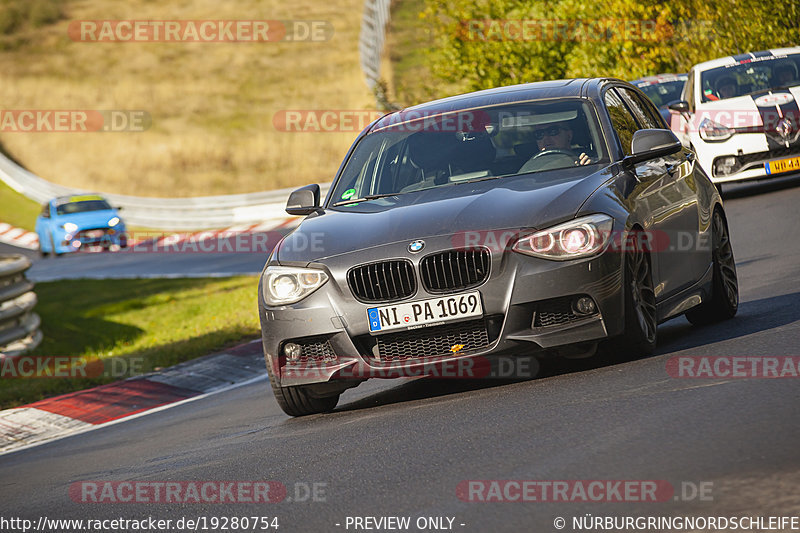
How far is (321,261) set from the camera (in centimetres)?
678

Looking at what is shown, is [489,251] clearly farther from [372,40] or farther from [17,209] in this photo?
[372,40]

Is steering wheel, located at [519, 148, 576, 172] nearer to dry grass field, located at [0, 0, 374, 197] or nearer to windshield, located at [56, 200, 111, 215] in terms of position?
windshield, located at [56, 200, 111, 215]

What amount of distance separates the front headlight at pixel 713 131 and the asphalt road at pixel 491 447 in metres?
9.66

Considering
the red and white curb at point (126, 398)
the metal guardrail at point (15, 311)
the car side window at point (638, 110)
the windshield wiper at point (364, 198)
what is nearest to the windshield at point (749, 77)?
the red and white curb at point (126, 398)

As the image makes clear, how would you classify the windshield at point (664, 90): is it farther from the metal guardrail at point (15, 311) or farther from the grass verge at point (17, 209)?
the grass verge at point (17, 209)

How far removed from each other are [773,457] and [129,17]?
81.4 meters

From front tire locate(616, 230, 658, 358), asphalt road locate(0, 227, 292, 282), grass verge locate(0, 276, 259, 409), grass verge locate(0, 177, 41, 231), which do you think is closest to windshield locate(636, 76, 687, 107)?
asphalt road locate(0, 227, 292, 282)

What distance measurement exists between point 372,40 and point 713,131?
114 feet

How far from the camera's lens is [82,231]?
31.0 metres

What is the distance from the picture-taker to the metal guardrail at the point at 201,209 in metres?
34.9

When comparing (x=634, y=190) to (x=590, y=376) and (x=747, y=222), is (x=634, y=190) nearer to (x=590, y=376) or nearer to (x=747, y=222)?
(x=590, y=376)

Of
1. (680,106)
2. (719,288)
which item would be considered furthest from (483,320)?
(680,106)

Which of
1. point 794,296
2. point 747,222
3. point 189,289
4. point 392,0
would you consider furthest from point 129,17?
point 794,296

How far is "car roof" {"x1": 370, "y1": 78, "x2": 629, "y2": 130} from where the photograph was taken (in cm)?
792
